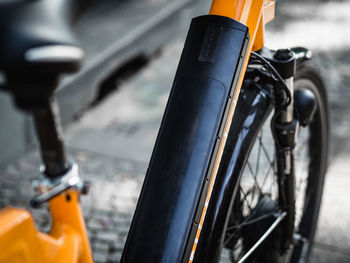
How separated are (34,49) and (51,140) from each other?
1.62 feet

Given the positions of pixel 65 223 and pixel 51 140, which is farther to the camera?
pixel 65 223

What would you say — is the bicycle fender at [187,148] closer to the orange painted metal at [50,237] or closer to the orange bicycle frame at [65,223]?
the orange bicycle frame at [65,223]

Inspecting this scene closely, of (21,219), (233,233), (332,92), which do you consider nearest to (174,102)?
(21,219)

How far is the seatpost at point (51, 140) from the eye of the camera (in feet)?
4.90

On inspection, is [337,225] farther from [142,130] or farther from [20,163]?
[20,163]

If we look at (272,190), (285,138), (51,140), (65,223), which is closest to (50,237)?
(65,223)

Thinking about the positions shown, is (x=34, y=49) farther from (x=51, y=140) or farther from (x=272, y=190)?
(x=272, y=190)

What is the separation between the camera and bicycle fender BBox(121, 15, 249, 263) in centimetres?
117

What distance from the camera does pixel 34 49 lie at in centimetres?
113

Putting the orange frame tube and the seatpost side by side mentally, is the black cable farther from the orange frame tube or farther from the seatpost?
the seatpost

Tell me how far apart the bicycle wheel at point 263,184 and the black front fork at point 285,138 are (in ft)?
0.12

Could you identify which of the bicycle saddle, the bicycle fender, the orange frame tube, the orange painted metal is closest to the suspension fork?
the orange frame tube

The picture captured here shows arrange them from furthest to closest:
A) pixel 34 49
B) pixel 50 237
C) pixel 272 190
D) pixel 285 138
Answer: pixel 272 190 < pixel 285 138 < pixel 50 237 < pixel 34 49

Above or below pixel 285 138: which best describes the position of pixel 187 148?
below
